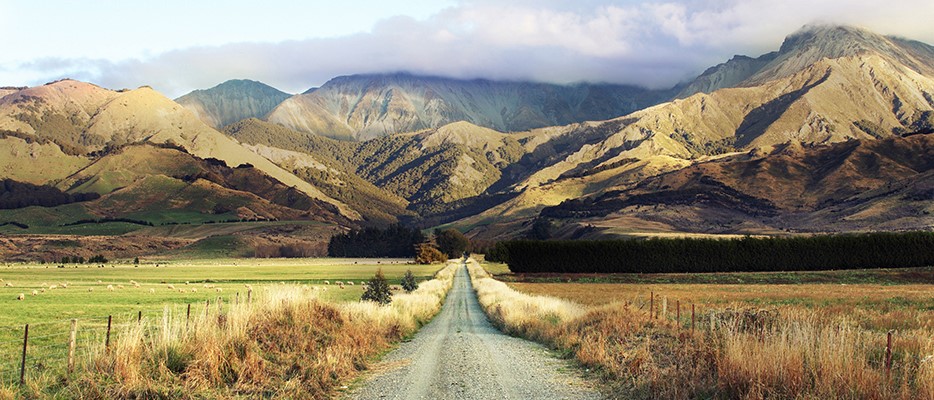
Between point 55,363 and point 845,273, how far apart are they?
86.1 meters

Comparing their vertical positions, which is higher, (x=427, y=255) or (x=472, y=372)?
(x=427, y=255)

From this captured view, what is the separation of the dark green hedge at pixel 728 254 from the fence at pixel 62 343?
76277mm

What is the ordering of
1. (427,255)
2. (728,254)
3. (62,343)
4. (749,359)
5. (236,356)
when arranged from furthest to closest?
(427,255) → (728,254) → (62,343) → (236,356) → (749,359)

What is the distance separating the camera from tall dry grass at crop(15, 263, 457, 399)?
507 inches

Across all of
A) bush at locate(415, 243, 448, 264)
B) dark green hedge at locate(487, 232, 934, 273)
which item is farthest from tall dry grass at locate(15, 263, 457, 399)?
bush at locate(415, 243, 448, 264)

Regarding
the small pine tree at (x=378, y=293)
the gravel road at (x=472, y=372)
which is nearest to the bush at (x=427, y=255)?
the small pine tree at (x=378, y=293)

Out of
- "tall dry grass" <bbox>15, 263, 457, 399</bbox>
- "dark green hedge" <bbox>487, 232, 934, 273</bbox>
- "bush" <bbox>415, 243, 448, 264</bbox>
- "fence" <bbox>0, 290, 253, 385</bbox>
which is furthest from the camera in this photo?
"bush" <bbox>415, 243, 448, 264</bbox>

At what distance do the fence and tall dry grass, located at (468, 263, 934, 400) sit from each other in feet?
33.3

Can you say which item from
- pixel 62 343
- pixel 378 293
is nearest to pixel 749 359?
pixel 62 343

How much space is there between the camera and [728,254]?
9612 cm

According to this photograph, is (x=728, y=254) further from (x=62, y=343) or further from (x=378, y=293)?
(x=62, y=343)

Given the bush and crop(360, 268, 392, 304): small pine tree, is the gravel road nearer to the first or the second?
crop(360, 268, 392, 304): small pine tree

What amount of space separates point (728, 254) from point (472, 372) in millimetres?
84980

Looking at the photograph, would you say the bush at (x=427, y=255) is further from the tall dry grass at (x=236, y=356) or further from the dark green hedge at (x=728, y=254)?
the tall dry grass at (x=236, y=356)
